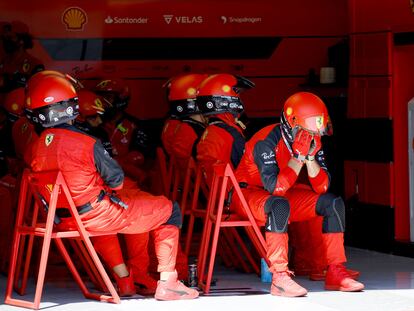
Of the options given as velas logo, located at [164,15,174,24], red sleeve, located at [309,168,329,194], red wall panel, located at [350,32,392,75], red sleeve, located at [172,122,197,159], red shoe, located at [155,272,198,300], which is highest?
velas logo, located at [164,15,174,24]

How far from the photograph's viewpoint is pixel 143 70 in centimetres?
1261

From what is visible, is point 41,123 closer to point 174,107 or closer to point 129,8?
point 174,107

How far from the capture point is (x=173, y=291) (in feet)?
30.0

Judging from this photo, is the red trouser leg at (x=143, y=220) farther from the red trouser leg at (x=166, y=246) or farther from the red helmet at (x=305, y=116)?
the red helmet at (x=305, y=116)

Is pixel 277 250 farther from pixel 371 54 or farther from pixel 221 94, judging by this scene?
pixel 371 54

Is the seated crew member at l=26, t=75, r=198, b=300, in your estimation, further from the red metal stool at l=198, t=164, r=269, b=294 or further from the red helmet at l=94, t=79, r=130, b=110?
the red helmet at l=94, t=79, r=130, b=110

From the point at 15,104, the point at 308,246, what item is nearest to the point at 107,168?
the point at 308,246

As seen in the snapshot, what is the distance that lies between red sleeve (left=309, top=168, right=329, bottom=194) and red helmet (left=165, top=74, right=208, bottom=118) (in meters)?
1.77

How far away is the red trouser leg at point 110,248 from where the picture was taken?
9227 millimetres

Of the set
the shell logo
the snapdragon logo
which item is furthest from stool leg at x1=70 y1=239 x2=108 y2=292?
the snapdragon logo

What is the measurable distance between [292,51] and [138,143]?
2.09m

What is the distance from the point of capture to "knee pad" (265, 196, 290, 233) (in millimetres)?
9203

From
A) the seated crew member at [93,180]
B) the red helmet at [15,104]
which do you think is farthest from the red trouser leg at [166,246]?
the red helmet at [15,104]

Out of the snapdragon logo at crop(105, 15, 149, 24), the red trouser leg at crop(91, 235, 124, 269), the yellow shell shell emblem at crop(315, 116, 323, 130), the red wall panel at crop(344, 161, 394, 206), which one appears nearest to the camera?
the red trouser leg at crop(91, 235, 124, 269)
